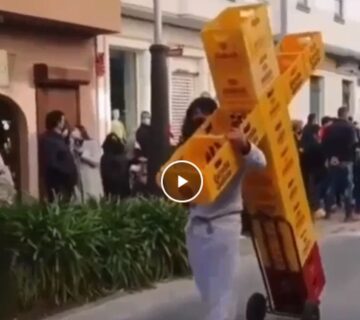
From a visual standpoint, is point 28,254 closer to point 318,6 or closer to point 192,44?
point 192,44

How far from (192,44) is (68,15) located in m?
5.46

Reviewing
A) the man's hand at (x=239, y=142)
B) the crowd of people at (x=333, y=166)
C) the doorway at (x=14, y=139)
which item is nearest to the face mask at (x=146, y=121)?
the doorway at (x=14, y=139)

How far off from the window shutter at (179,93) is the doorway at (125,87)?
114 cm

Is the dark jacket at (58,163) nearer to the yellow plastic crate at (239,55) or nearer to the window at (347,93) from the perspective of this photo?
the yellow plastic crate at (239,55)

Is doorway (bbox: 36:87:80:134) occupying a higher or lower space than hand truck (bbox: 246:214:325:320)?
higher

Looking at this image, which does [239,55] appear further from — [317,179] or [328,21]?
[328,21]

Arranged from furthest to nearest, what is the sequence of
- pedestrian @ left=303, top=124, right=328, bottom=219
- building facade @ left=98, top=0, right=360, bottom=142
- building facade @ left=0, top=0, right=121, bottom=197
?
building facade @ left=98, top=0, right=360, bottom=142, pedestrian @ left=303, top=124, right=328, bottom=219, building facade @ left=0, top=0, right=121, bottom=197

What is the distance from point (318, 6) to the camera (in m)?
29.9

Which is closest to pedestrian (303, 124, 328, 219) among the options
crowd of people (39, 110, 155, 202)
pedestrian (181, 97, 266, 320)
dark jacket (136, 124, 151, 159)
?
dark jacket (136, 124, 151, 159)

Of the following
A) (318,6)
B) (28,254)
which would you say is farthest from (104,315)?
(318,6)

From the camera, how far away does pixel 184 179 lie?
745 cm

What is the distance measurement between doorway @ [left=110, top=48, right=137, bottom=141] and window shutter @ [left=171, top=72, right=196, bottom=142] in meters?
1.14

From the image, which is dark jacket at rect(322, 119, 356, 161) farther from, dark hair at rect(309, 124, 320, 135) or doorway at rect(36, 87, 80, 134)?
doorway at rect(36, 87, 80, 134)

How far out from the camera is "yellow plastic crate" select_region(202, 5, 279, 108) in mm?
8180
